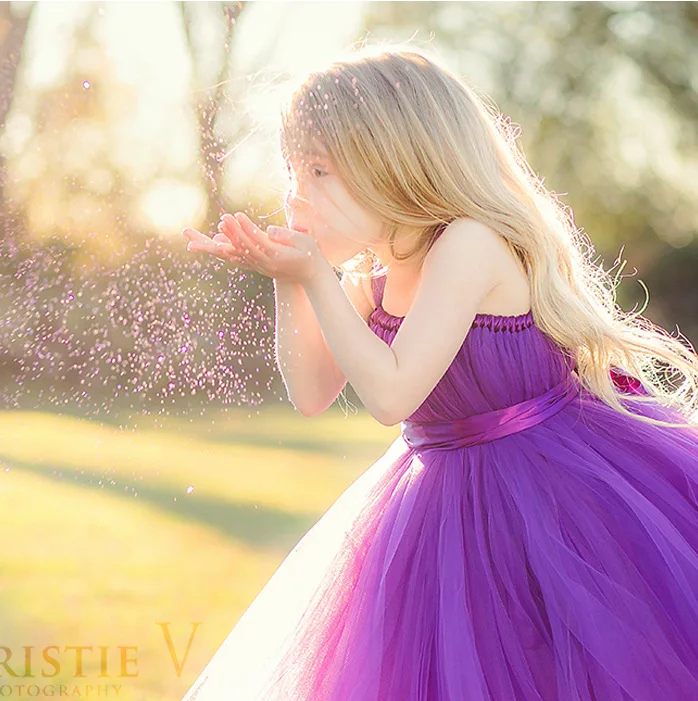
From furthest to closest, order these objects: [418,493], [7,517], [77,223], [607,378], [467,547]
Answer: [77,223], [7,517], [607,378], [418,493], [467,547]

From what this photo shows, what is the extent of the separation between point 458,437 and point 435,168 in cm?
43

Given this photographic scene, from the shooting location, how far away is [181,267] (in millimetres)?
8062

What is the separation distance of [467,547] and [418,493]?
0.15 metres

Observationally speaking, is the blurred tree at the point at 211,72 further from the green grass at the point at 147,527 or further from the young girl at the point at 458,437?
the young girl at the point at 458,437

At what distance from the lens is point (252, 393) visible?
1161 centimetres

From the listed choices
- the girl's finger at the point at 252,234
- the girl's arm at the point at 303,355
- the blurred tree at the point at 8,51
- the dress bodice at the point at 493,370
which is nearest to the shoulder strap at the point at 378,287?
the girl's arm at the point at 303,355

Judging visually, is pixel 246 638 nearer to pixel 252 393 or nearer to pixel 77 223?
pixel 77 223

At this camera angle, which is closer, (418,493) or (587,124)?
(418,493)

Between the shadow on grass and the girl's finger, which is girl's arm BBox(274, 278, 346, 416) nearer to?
the girl's finger

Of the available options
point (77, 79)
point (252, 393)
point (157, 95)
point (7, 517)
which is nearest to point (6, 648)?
point (7, 517)

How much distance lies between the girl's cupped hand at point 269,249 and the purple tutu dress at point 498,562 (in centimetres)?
28

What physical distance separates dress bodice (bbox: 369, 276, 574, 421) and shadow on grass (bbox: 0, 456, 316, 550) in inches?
117

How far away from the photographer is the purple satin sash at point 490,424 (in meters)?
1.65

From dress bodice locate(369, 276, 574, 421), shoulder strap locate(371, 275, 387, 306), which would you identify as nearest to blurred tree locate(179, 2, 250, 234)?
shoulder strap locate(371, 275, 387, 306)
